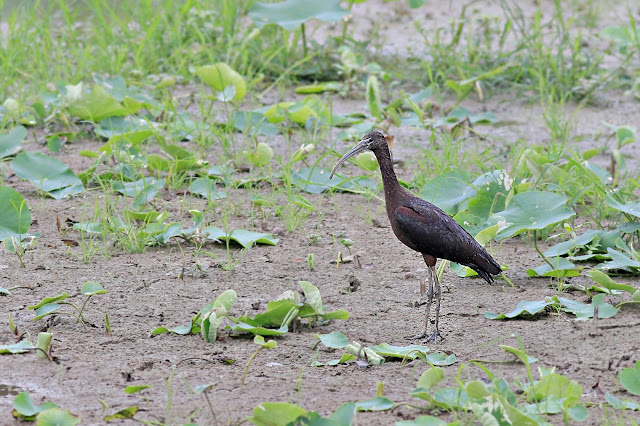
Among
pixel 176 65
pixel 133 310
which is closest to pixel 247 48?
pixel 176 65

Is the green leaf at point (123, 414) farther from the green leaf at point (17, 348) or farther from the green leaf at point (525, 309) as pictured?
the green leaf at point (525, 309)

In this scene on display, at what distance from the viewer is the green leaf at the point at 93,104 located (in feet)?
19.7

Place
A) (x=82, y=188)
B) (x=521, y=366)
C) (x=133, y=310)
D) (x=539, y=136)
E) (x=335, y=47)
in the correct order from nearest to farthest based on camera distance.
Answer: (x=521, y=366), (x=133, y=310), (x=82, y=188), (x=539, y=136), (x=335, y=47)

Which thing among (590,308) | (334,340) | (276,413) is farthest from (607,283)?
(276,413)

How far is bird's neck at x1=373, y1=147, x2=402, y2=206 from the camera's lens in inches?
165

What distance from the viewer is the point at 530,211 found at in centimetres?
444

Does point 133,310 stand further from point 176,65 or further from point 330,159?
point 176,65

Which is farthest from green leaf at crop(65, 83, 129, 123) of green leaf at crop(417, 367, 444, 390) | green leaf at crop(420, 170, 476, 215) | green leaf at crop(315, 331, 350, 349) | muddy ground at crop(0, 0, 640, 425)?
green leaf at crop(417, 367, 444, 390)

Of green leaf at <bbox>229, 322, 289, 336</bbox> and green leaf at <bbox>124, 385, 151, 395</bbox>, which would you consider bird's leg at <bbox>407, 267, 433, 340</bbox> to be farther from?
green leaf at <bbox>124, 385, 151, 395</bbox>

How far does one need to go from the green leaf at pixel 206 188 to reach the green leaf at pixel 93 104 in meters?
1.02

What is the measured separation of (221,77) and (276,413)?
3641mm

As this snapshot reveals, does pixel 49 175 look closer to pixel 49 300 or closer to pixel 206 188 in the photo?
pixel 206 188

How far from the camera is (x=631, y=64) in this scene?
763 centimetres

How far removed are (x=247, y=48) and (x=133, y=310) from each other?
3896 mm
